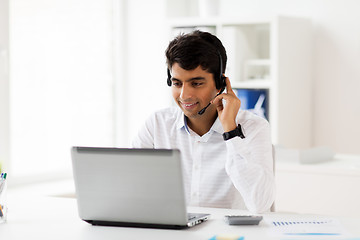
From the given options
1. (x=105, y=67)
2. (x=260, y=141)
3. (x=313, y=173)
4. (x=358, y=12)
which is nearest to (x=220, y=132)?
(x=260, y=141)

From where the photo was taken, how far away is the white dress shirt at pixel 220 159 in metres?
2.06

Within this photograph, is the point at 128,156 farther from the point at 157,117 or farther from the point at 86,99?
the point at 86,99

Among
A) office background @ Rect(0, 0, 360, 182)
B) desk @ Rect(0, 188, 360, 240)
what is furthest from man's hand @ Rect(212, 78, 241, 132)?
office background @ Rect(0, 0, 360, 182)

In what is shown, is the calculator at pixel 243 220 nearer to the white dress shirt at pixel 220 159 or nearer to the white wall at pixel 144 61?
the white dress shirt at pixel 220 159

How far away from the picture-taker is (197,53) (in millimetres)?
2170

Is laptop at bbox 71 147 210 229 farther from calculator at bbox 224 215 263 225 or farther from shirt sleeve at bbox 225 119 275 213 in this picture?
shirt sleeve at bbox 225 119 275 213

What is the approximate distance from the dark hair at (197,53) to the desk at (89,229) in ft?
1.68

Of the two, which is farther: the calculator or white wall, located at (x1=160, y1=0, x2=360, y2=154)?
white wall, located at (x1=160, y1=0, x2=360, y2=154)

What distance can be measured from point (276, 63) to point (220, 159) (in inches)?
65.2

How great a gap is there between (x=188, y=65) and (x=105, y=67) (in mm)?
2477

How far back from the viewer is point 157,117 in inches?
95.1

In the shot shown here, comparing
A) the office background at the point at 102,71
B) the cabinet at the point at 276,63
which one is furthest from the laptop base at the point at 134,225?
the cabinet at the point at 276,63

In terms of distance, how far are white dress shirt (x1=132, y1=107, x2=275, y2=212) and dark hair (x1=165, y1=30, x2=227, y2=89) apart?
21cm

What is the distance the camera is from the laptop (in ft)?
5.52
